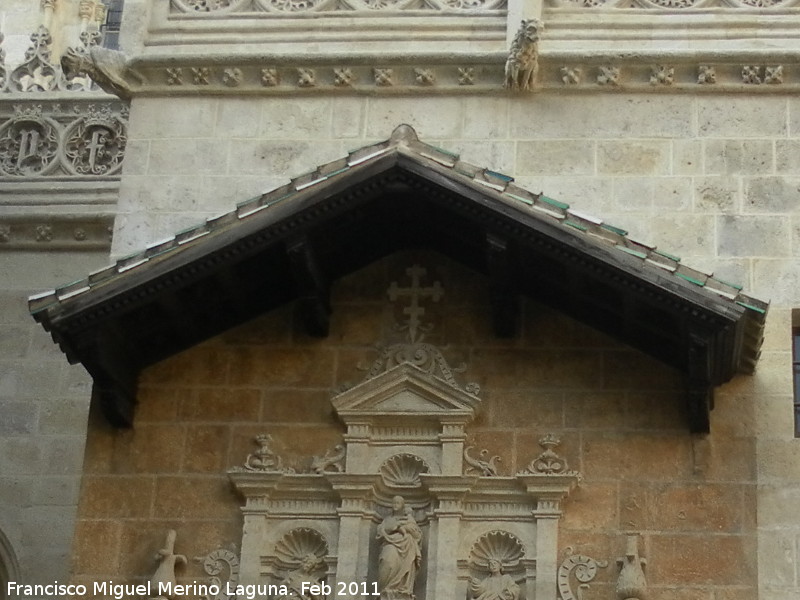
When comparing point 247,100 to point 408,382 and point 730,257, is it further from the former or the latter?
point 730,257

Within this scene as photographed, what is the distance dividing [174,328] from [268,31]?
3.00 metres

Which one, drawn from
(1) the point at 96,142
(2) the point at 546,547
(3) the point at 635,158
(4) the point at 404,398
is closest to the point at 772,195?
(3) the point at 635,158

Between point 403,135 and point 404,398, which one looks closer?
point 403,135

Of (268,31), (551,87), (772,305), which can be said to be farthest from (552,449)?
(268,31)

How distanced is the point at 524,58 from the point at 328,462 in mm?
3665

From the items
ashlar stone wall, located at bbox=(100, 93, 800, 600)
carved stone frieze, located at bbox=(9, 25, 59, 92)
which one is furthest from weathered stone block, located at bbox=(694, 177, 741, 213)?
carved stone frieze, located at bbox=(9, 25, 59, 92)

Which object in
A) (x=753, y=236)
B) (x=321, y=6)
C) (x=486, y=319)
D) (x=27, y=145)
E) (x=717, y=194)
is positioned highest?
(x=321, y=6)

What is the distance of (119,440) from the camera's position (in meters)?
16.1

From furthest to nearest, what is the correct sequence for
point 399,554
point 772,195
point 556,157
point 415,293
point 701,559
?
point 556,157 < point 772,195 < point 415,293 < point 399,554 < point 701,559

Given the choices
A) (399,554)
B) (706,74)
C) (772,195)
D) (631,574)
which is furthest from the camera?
(706,74)

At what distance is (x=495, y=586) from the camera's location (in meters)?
15.2

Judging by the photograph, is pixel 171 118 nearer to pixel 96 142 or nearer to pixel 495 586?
pixel 96 142

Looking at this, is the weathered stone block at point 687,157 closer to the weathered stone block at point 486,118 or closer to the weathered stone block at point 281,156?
the weathered stone block at point 486,118

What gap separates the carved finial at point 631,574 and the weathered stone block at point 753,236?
8.39 ft
